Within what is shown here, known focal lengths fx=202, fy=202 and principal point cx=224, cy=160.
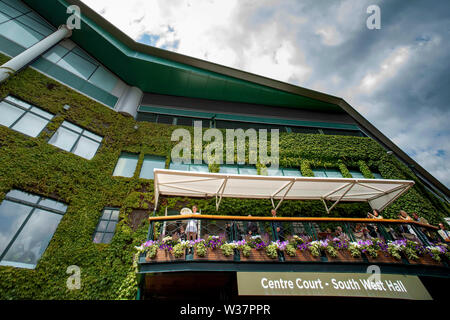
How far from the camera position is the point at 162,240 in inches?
234

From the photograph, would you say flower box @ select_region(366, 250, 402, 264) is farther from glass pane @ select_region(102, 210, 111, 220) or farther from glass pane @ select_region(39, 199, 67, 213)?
glass pane @ select_region(39, 199, 67, 213)

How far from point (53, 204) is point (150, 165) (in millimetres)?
4463

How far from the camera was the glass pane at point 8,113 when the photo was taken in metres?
8.41

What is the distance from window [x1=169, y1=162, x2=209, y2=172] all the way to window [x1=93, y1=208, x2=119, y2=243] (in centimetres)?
365

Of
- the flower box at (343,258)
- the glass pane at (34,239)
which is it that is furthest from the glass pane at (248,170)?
the glass pane at (34,239)

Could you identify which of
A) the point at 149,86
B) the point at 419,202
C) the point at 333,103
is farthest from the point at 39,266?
the point at 333,103

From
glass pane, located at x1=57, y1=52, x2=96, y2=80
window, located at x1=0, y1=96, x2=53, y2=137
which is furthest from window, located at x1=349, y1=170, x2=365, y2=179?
glass pane, located at x1=57, y1=52, x2=96, y2=80

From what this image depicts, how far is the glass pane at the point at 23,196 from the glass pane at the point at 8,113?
3.09m

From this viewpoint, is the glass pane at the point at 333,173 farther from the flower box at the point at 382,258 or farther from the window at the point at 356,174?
the flower box at the point at 382,258

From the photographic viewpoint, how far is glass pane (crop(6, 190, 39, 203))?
7.37m

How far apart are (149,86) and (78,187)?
9.18 metres

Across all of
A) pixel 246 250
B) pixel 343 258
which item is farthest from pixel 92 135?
pixel 343 258
